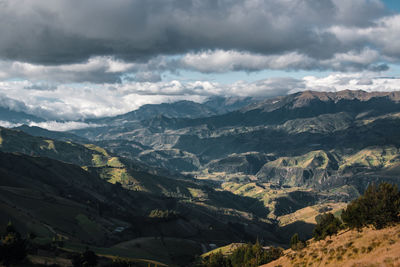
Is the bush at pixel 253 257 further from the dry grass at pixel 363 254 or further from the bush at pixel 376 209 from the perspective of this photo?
the dry grass at pixel 363 254

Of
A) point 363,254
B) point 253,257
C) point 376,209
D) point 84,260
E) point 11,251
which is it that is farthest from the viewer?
point 253,257

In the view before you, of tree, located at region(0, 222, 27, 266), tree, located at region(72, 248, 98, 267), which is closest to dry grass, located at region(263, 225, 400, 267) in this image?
tree, located at region(0, 222, 27, 266)

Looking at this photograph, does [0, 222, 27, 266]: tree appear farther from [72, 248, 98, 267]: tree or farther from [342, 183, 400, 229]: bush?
[342, 183, 400, 229]: bush

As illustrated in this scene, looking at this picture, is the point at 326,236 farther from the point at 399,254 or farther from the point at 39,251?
the point at 39,251

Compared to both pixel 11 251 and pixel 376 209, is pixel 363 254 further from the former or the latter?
pixel 11 251

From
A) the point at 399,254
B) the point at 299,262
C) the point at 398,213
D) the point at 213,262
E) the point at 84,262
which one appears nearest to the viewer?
the point at 399,254

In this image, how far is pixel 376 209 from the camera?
98188 mm

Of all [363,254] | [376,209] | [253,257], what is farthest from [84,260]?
[363,254]

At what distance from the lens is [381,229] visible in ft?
298

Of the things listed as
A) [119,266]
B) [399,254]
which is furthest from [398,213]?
[119,266]

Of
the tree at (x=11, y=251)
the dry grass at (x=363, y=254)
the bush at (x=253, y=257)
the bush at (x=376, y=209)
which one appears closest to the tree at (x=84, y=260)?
the tree at (x=11, y=251)

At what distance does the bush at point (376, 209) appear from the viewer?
308ft

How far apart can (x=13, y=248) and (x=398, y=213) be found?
115496 millimetres

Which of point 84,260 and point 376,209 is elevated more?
point 376,209
